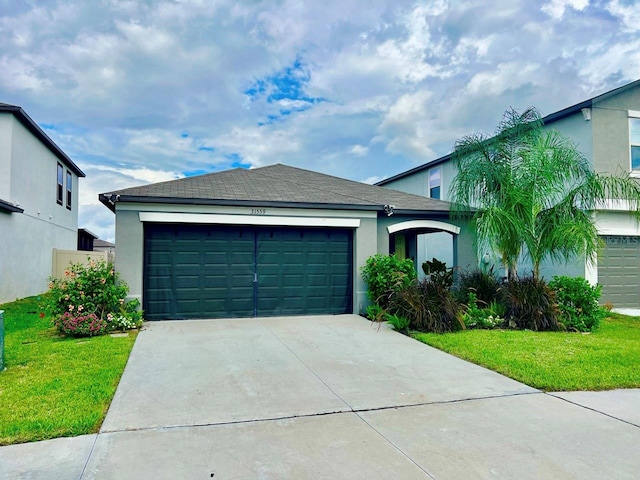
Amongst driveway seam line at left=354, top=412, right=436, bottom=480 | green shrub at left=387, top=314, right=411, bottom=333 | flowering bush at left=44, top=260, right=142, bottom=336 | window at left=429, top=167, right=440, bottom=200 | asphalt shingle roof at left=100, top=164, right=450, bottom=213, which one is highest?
window at left=429, top=167, right=440, bottom=200

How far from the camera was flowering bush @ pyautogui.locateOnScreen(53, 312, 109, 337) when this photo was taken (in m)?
8.61

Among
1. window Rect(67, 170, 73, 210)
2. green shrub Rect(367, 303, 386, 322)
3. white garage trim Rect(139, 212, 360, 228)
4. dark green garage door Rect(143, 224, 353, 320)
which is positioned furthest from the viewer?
window Rect(67, 170, 73, 210)

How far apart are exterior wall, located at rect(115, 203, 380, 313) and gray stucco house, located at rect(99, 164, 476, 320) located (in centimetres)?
2

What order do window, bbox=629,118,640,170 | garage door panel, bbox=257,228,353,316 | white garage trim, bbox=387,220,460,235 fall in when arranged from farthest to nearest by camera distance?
window, bbox=629,118,640,170, white garage trim, bbox=387,220,460,235, garage door panel, bbox=257,228,353,316

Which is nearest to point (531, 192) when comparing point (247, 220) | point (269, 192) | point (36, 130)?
point (269, 192)

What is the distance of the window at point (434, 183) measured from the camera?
60.4 ft

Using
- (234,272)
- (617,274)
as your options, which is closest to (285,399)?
(234,272)

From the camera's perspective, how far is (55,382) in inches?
219

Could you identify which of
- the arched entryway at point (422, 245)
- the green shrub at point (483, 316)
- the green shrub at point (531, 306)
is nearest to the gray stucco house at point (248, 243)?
the green shrub at point (483, 316)

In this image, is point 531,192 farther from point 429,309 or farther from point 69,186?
point 69,186

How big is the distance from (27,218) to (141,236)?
353 inches

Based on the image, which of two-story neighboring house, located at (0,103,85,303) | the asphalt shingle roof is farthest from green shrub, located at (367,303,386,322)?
two-story neighboring house, located at (0,103,85,303)

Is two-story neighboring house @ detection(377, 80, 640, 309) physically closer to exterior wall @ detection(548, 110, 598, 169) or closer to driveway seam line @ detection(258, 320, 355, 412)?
exterior wall @ detection(548, 110, 598, 169)

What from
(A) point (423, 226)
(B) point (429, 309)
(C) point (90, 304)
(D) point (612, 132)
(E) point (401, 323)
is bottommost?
(E) point (401, 323)
